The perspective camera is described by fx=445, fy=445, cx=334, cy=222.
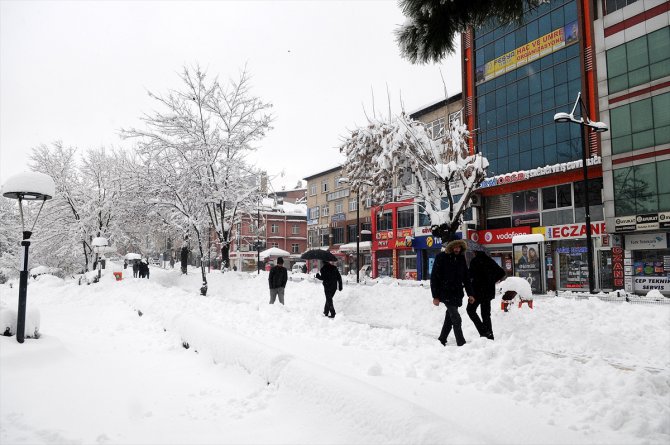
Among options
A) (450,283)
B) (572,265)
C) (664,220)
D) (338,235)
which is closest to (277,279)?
(450,283)

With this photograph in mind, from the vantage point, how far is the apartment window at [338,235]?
160 feet

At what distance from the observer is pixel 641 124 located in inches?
875

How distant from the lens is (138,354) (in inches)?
280

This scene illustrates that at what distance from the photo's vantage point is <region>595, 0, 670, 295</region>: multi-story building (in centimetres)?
2139

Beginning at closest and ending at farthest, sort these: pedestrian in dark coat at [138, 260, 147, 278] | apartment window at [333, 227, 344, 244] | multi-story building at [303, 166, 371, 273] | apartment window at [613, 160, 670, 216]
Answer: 1. apartment window at [613, 160, 670, 216]
2. pedestrian in dark coat at [138, 260, 147, 278]
3. multi-story building at [303, 166, 371, 273]
4. apartment window at [333, 227, 344, 244]

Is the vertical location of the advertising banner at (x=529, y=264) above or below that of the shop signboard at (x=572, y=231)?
below

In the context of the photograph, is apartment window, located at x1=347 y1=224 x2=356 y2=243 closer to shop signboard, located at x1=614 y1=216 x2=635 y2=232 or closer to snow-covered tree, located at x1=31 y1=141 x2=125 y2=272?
snow-covered tree, located at x1=31 y1=141 x2=125 y2=272

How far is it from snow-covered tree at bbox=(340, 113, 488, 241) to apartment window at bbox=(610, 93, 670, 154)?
11.7 metres

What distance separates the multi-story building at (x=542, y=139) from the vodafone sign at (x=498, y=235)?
2.7 inches

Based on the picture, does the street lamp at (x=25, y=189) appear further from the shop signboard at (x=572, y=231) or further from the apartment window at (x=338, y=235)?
the apartment window at (x=338, y=235)

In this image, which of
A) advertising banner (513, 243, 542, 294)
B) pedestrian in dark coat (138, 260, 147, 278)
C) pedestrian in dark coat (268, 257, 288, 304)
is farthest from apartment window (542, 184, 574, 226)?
pedestrian in dark coat (138, 260, 147, 278)

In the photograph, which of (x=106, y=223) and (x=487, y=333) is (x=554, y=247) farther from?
(x=106, y=223)

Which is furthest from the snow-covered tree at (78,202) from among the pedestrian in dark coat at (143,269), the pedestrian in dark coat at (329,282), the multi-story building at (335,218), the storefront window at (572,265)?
the storefront window at (572,265)

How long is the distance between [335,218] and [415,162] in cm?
3418
